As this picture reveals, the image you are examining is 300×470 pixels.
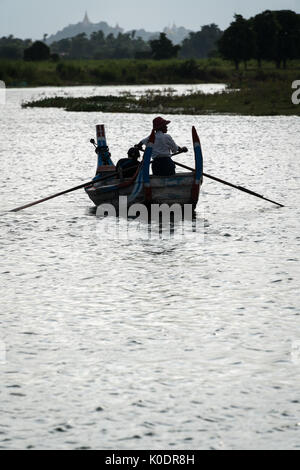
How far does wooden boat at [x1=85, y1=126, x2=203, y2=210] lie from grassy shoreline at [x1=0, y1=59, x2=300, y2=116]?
1184 inches

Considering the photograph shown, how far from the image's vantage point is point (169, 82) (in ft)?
326

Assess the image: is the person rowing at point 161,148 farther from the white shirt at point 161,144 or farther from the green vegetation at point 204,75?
the green vegetation at point 204,75

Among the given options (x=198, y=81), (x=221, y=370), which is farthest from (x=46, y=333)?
(x=198, y=81)

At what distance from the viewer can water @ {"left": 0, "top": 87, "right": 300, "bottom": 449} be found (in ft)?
23.2

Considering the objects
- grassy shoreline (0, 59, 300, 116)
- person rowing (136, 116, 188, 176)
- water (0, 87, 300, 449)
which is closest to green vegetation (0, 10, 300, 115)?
grassy shoreline (0, 59, 300, 116)

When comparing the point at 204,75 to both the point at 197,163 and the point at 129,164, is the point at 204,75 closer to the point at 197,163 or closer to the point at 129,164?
the point at 129,164

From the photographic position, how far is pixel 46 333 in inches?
372

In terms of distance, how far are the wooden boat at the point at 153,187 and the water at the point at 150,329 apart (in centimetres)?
70

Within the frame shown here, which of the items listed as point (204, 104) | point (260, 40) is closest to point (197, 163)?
point (204, 104)

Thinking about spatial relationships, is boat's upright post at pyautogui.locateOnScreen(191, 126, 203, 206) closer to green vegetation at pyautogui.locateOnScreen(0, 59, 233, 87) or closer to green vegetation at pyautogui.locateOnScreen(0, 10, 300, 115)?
green vegetation at pyautogui.locateOnScreen(0, 10, 300, 115)

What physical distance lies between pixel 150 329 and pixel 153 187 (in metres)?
7.57

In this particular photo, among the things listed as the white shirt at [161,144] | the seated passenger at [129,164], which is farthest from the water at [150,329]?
the white shirt at [161,144]
